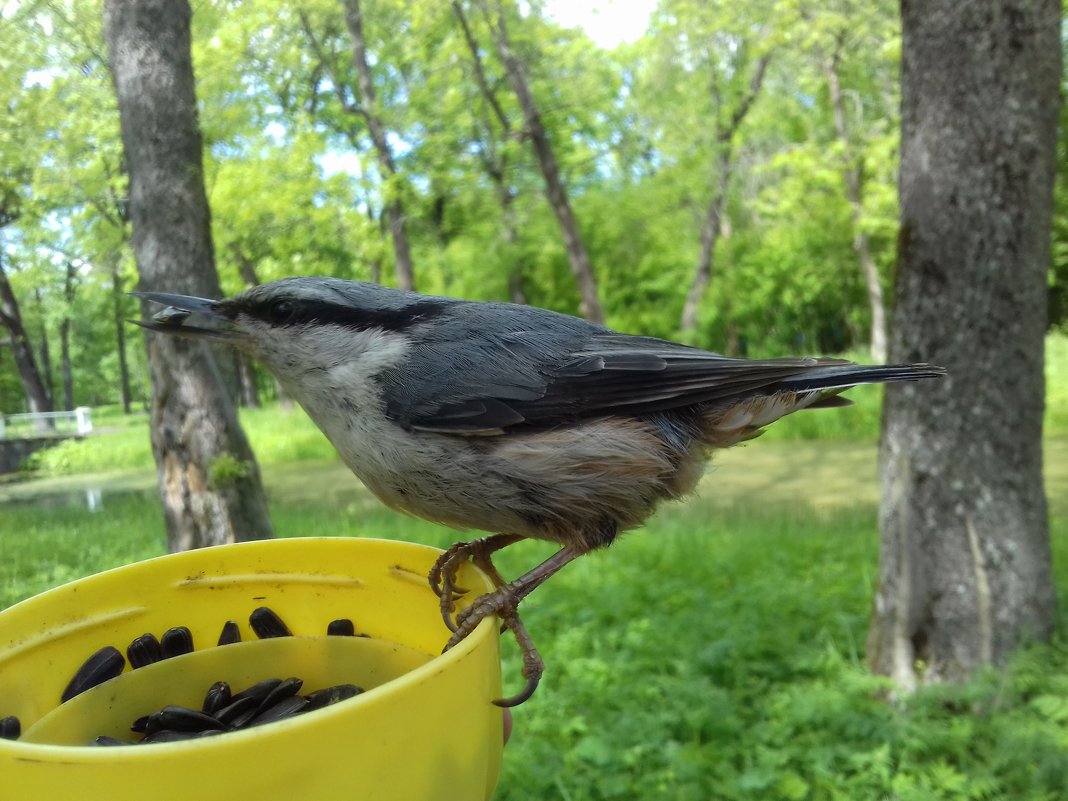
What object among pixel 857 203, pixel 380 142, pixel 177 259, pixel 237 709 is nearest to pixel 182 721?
pixel 237 709

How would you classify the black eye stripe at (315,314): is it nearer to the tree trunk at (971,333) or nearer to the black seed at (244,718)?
the black seed at (244,718)

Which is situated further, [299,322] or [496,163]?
[496,163]

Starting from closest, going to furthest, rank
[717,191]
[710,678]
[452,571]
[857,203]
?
[452,571] → [710,678] → [857,203] → [717,191]

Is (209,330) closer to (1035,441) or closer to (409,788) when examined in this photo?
(409,788)

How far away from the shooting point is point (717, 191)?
13.3m

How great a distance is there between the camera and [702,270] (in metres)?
13.6

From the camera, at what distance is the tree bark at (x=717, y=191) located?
40.6 ft

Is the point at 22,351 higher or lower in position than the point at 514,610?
higher

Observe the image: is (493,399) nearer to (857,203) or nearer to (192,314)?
(192,314)

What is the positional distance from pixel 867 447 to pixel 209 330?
8.34m

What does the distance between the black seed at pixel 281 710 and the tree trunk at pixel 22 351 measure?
2.31 metres

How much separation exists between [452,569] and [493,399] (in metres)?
0.30

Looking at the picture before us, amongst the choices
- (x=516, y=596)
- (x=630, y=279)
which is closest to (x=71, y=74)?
(x=516, y=596)

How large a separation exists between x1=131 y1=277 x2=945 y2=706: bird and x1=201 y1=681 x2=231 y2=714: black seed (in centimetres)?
33
